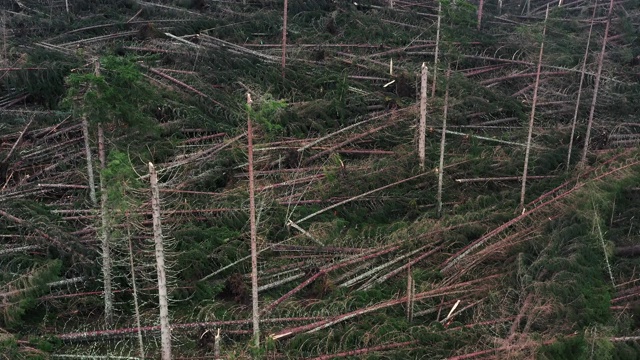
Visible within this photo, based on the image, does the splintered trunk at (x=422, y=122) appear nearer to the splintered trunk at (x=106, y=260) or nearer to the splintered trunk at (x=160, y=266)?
the splintered trunk at (x=106, y=260)

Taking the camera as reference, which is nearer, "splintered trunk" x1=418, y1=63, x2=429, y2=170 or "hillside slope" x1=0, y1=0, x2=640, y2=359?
"hillside slope" x1=0, y1=0, x2=640, y2=359

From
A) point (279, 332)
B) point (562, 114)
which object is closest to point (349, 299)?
point (279, 332)

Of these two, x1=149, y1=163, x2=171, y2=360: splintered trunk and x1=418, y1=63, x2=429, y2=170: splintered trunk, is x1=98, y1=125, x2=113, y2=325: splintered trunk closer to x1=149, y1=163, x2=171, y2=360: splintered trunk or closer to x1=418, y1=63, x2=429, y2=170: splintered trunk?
x1=149, y1=163, x2=171, y2=360: splintered trunk

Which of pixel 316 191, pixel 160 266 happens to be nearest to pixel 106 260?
pixel 160 266

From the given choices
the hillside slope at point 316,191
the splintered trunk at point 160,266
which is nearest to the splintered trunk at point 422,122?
the hillside slope at point 316,191

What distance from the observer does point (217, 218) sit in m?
11.2

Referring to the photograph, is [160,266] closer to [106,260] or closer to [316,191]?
[106,260]

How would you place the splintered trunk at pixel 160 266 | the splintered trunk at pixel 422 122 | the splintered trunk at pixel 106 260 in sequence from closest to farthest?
the splintered trunk at pixel 160 266
the splintered trunk at pixel 106 260
the splintered trunk at pixel 422 122

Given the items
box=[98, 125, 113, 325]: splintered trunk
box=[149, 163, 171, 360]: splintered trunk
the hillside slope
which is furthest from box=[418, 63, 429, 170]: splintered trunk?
box=[149, 163, 171, 360]: splintered trunk

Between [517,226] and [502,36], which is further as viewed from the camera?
[502,36]

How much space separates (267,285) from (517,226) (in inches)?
172

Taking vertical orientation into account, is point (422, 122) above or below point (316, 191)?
above

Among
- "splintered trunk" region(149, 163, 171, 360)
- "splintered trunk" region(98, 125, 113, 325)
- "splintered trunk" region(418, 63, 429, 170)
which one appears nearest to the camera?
"splintered trunk" region(149, 163, 171, 360)

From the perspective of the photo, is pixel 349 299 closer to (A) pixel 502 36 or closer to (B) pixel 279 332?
(B) pixel 279 332
